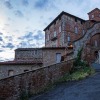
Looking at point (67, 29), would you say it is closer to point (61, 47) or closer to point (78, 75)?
point (61, 47)

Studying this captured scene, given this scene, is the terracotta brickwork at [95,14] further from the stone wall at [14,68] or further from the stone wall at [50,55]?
the stone wall at [14,68]

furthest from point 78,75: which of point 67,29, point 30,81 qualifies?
point 67,29

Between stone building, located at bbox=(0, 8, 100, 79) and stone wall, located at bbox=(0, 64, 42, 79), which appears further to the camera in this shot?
stone wall, located at bbox=(0, 64, 42, 79)

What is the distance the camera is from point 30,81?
20453 millimetres

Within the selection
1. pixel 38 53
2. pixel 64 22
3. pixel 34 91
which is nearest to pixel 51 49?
pixel 38 53

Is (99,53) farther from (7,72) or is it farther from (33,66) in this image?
(7,72)

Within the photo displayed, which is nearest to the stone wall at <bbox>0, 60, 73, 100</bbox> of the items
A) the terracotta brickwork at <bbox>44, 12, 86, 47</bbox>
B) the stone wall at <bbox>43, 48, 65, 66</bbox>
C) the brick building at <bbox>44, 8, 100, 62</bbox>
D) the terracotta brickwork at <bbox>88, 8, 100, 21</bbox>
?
the brick building at <bbox>44, 8, 100, 62</bbox>

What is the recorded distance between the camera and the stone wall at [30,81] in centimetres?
1797

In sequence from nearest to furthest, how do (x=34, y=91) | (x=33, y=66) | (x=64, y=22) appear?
1. (x=34, y=91)
2. (x=33, y=66)
3. (x=64, y=22)

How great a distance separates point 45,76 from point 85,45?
12.2 meters

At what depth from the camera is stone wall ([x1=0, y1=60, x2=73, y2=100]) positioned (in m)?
18.0

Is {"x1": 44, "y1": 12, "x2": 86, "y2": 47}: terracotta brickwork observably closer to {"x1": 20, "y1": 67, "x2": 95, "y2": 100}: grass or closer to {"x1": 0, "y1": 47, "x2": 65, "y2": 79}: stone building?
{"x1": 0, "y1": 47, "x2": 65, "y2": 79}: stone building

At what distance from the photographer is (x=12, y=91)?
60.7 feet

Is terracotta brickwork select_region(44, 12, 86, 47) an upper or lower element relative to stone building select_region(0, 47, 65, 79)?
upper
